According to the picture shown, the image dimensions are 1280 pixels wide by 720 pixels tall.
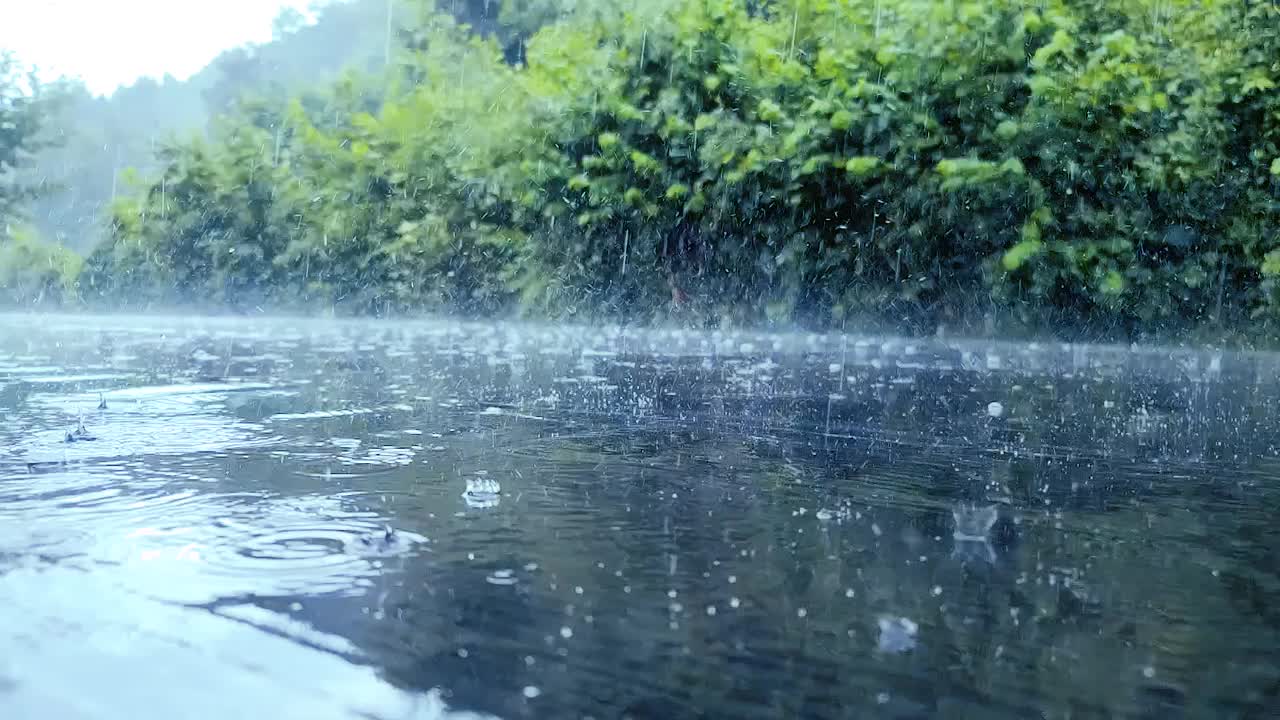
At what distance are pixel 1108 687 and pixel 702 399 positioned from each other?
4.54 metres

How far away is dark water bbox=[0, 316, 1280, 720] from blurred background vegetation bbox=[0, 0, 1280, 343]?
20.1 ft

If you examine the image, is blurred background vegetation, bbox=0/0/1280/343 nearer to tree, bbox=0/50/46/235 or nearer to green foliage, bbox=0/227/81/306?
green foliage, bbox=0/227/81/306

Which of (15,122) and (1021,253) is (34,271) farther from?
(1021,253)

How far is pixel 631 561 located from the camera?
2615mm

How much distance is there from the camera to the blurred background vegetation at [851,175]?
11.4 metres

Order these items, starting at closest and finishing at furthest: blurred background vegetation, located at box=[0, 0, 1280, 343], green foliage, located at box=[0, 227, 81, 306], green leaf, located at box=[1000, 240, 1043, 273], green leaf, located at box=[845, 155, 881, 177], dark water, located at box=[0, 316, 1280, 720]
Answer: dark water, located at box=[0, 316, 1280, 720] < green leaf, located at box=[1000, 240, 1043, 273] < blurred background vegetation, located at box=[0, 0, 1280, 343] < green leaf, located at box=[845, 155, 881, 177] < green foliage, located at box=[0, 227, 81, 306]

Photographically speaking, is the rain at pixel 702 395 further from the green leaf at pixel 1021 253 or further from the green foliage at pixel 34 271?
the green foliage at pixel 34 271

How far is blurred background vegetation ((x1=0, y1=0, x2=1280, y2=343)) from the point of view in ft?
37.6

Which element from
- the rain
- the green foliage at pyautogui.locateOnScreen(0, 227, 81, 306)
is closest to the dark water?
the rain

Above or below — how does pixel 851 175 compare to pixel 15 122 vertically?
below

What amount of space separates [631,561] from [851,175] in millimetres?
10088

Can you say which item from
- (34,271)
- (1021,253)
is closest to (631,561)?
(1021,253)

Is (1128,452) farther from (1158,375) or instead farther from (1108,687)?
(1158,375)

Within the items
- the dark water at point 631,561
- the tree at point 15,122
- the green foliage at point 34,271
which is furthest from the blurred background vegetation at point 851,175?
the tree at point 15,122
